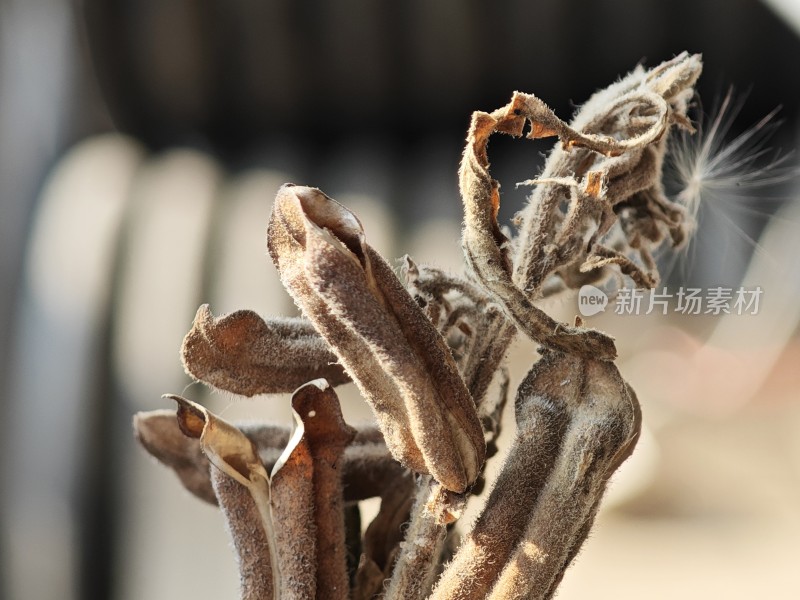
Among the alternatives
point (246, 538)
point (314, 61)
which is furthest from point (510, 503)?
point (314, 61)

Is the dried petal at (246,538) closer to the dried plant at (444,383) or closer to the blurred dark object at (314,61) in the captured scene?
the dried plant at (444,383)

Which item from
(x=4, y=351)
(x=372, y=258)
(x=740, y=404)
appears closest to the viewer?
(x=372, y=258)

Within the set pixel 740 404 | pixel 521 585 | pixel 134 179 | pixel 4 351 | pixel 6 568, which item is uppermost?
pixel 134 179

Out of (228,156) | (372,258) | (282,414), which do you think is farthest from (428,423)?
(228,156)

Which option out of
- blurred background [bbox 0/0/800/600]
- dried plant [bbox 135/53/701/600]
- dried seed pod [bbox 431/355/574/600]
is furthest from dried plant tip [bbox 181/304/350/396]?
blurred background [bbox 0/0/800/600]

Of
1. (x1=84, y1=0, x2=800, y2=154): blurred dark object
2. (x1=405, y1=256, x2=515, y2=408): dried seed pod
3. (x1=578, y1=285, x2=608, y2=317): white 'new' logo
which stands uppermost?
(x1=84, y1=0, x2=800, y2=154): blurred dark object

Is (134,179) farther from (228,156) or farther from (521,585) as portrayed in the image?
(521,585)

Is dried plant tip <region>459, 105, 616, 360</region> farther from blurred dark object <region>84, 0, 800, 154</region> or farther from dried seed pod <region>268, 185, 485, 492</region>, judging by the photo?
blurred dark object <region>84, 0, 800, 154</region>

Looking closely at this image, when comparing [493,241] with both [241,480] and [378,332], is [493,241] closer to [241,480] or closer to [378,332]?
[378,332]
